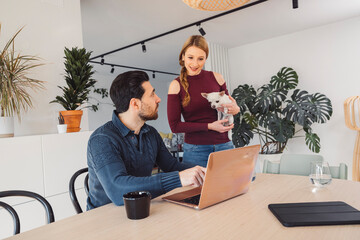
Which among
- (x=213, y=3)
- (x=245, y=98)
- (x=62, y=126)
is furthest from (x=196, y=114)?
(x=245, y=98)

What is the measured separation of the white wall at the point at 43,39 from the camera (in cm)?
252

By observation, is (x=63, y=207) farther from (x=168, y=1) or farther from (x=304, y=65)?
(x=304, y=65)

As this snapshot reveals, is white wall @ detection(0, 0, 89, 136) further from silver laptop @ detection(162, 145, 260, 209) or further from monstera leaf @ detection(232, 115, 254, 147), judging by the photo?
monstera leaf @ detection(232, 115, 254, 147)

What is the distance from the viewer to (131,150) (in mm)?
1327

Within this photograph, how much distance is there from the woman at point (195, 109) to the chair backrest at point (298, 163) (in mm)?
447

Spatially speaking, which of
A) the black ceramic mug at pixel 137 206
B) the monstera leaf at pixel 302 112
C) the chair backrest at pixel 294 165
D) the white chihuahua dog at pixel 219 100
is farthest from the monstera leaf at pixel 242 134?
the black ceramic mug at pixel 137 206

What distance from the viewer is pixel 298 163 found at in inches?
74.8

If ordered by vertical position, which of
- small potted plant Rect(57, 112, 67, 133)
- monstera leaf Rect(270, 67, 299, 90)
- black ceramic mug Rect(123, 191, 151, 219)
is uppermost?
monstera leaf Rect(270, 67, 299, 90)

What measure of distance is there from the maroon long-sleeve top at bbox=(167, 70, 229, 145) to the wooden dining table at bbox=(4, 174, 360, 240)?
0.61 m

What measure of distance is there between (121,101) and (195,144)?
594 mm

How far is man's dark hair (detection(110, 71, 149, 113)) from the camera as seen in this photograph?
1402 millimetres

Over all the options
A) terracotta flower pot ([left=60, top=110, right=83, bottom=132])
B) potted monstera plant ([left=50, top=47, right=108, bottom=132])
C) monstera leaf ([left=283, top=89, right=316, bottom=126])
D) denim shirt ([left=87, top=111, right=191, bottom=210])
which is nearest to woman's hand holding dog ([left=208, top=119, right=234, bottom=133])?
denim shirt ([left=87, top=111, right=191, bottom=210])

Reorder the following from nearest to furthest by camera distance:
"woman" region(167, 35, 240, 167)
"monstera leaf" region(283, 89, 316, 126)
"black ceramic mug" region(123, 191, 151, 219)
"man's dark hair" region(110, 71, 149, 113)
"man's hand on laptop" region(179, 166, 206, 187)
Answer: "black ceramic mug" region(123, 191, 151, 219)
"man's hand on laptop" region(179, 166, 206, 187)
"man's dark hair" region(110, 71, 149, 113)
"woman" region(167, 35, 240, 167)
"monstera leaf" region(283, 89, 316, 126)

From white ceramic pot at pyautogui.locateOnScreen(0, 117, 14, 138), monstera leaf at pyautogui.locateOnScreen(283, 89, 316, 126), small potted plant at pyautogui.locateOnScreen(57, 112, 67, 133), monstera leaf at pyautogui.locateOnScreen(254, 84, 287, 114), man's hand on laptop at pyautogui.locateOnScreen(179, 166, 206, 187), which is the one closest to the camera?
man's hand on laptop at pyautogui.locateOnScreen(179, 166, 206, 187)
